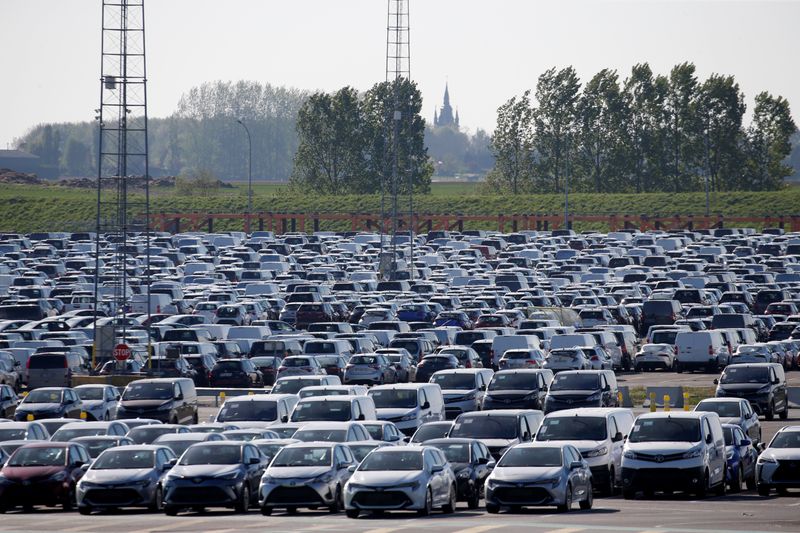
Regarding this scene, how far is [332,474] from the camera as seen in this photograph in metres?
27.1

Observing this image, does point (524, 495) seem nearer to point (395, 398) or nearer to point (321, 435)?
point (321, 435)

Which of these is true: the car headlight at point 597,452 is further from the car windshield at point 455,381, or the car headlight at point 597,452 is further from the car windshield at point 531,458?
the car windshield at point 455,381

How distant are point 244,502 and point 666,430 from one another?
25.2 ft

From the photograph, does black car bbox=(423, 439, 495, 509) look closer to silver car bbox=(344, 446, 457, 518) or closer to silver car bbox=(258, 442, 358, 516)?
silver car bbox=(344, 446, 457, 518)

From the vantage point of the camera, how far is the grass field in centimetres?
13738

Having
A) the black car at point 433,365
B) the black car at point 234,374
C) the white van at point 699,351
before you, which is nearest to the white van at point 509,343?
the black car at point 433,365

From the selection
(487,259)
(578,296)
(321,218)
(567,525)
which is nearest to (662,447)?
(567,525)

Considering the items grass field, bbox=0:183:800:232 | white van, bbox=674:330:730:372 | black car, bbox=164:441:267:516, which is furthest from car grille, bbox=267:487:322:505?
grass field, bbox=0:183:800:232

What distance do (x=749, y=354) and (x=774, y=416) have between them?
9098 millimetres

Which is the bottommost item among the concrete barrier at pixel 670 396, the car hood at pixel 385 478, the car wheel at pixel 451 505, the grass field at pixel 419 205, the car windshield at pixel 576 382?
the concrete barrier at pixel 670 396

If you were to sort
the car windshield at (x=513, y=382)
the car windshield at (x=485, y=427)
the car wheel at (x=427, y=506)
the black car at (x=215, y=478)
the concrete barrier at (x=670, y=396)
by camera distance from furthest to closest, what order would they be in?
the concrete barrier at (x=670, y=396) → the car windshield at (x=513, y=382) → the car windshield at (x=485, y=427) → the black car at (x=215, y=478) → the car wheel at (x=427, y=506)

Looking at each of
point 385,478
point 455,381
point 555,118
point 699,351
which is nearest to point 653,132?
point 555,118

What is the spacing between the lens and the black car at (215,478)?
2677cm

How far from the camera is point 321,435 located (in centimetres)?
3041
